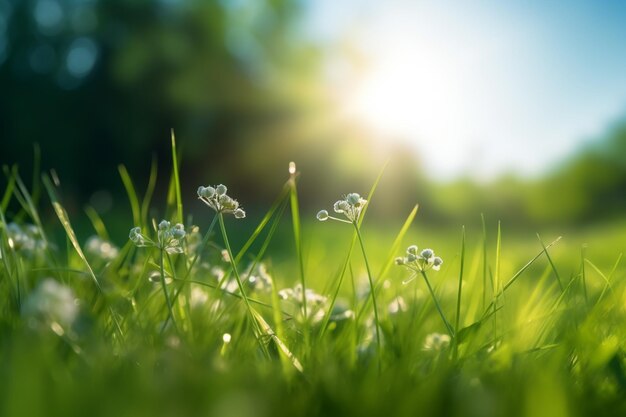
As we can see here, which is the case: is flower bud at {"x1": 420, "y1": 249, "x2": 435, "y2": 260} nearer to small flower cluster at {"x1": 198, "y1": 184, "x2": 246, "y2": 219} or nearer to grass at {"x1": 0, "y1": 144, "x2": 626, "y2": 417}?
grass at {"x1": 0, "y1": 144, "x2": 626, "y2": 417}

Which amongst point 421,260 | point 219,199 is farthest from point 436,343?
point 219,199

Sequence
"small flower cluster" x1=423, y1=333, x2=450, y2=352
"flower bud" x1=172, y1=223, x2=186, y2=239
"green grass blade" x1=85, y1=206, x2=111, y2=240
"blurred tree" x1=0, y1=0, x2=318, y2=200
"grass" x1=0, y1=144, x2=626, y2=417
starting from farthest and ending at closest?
"blurred tree" x1=0, y1=0, x2=318, y2=200 → "green grass blade" x1=85, y1=206, x2=111, y2=240 → "small flower cluster" x1=423, y1=333, x2=450, y2=352 → "flower bud" x1=172, y1=223, x2=186, y2=239 → "grass" x1=0, y1=144, x2=626, y2=417

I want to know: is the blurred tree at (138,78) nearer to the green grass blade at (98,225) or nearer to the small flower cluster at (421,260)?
the green grass blade at (98,225)

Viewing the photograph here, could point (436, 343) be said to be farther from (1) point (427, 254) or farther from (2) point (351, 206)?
(2) point (351, 206)

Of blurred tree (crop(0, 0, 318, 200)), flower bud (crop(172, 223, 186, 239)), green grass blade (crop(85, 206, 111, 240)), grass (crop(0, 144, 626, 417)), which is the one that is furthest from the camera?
blurred tree (crop(0, 0, 318, 200))

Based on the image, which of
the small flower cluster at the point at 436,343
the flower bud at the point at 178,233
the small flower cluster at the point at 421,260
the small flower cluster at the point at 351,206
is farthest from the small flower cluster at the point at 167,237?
the small flower cluster at the point at 436,343

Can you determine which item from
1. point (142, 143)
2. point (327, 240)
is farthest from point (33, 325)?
point (142, 143)

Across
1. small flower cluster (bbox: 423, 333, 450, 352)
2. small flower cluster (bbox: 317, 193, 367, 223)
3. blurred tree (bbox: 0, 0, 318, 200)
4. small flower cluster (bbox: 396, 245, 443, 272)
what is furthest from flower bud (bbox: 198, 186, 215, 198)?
blurred tree (bbox: 0, 0, 318, 200)
